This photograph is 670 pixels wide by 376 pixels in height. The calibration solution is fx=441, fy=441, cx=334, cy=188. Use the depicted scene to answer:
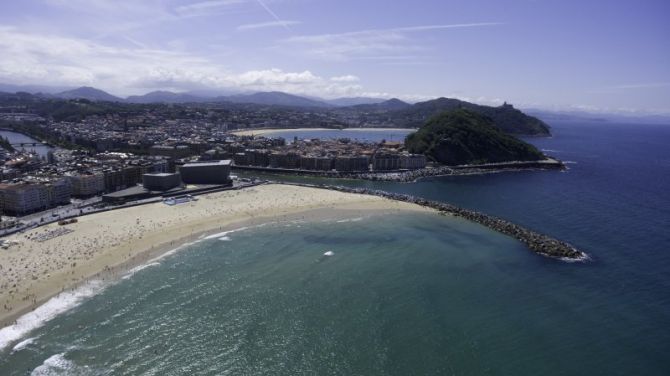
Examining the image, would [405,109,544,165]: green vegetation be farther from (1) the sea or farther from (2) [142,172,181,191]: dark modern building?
(2) [142,172,181,191]: dark modern building

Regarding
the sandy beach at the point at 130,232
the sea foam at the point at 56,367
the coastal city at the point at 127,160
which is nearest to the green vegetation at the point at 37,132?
the coastal city at the point at 127,160

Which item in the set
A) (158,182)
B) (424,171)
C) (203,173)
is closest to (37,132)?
(203,173)

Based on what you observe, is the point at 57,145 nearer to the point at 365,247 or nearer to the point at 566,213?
the point at 365,247

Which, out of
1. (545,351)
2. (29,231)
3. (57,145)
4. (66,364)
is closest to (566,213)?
(545,351)

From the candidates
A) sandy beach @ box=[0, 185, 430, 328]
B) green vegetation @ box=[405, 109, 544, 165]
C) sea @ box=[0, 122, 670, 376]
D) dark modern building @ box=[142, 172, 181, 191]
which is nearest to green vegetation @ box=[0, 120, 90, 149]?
dark modern building @ box=[142, 172, 181, 191]

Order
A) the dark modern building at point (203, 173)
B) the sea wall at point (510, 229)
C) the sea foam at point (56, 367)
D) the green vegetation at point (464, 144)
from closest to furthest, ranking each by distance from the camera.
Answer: the sea foam at point (56, 367), the sea wall at point (510, 229), the dark modern building at point (203, 173), the green vegetation at point (464, 144)

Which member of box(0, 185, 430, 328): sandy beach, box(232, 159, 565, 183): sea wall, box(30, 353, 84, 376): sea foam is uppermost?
box(232, 159, 565, 183): sea wall

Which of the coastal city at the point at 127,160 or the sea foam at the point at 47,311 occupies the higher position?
the coastal city at the point at 127,160

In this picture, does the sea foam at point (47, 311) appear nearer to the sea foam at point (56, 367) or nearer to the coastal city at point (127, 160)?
the sea foam at point (56, 367)
